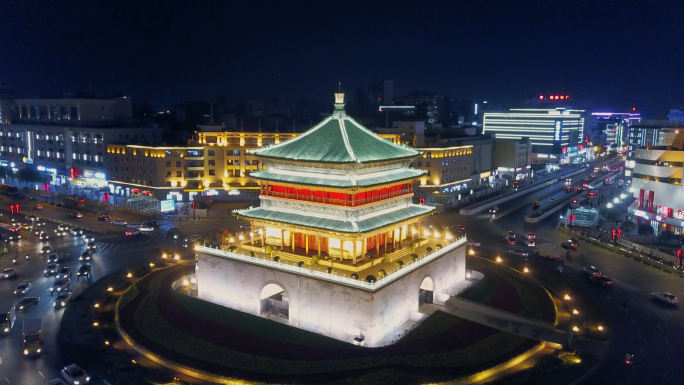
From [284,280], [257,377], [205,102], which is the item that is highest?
[205,102]

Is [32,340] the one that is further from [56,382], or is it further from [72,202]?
[72,202]

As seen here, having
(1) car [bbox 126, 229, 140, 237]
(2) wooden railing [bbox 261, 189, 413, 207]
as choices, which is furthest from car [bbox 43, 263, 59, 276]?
(2) wooden railing [bbox 261, 189, 413, 207]

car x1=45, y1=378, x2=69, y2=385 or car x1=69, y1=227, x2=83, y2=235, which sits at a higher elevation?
car x1=69, y1=227, x2=83, y2=235

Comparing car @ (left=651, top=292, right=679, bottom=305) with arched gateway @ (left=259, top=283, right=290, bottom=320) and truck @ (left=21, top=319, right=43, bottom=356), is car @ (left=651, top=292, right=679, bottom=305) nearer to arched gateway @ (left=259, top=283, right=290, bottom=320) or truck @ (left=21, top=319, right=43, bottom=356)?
arched gateway @ (left=259, top=283, right=290, bottom=320)

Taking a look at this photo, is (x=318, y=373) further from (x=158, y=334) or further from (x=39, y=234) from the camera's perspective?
(x=39, y=234)

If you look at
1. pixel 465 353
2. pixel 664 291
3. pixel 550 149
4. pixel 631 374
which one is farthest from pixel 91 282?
pixel 550 149

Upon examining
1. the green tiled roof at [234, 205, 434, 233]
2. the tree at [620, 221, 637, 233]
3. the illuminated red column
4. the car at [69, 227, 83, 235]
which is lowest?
the car at [69, 227, 83, 235]

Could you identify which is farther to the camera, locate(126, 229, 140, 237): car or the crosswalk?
locate(126, 229, 140, 237): car

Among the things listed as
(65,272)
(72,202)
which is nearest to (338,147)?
(65,272)
